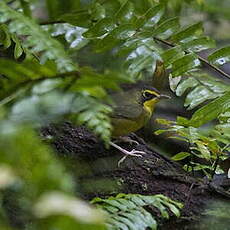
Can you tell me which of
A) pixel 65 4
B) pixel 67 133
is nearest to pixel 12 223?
pixel 67 133

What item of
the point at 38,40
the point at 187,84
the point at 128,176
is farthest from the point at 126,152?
the point at 38,40

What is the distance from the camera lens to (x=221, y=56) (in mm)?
1916

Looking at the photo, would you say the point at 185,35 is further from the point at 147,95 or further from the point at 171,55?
the point at 147,95

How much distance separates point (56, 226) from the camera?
23.6 inches

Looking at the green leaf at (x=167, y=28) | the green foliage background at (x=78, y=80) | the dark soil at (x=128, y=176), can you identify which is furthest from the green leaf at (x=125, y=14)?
the dark soil at (x=128, y=176)

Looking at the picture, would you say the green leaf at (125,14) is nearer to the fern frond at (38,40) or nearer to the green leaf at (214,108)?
the green leaf at (214,108)

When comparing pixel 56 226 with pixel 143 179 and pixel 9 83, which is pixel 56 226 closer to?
pixel 9 83

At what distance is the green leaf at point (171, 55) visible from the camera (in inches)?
71.7

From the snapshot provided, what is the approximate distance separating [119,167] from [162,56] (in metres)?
0.48

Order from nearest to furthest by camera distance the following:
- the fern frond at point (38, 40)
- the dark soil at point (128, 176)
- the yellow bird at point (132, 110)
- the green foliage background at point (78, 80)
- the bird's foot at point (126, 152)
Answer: the green foliage background at point (78, 80), the fern frond at point (38, 40), the dark soil at point (128, 176), the bird's foot at point (126, 152), the yellow bird at point (132, 110)

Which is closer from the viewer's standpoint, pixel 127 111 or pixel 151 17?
pixel 151 17

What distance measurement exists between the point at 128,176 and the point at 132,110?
0.43m

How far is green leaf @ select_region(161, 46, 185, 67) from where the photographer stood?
5.97 feet

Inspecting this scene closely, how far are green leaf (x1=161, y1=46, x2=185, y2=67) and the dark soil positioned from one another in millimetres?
458
